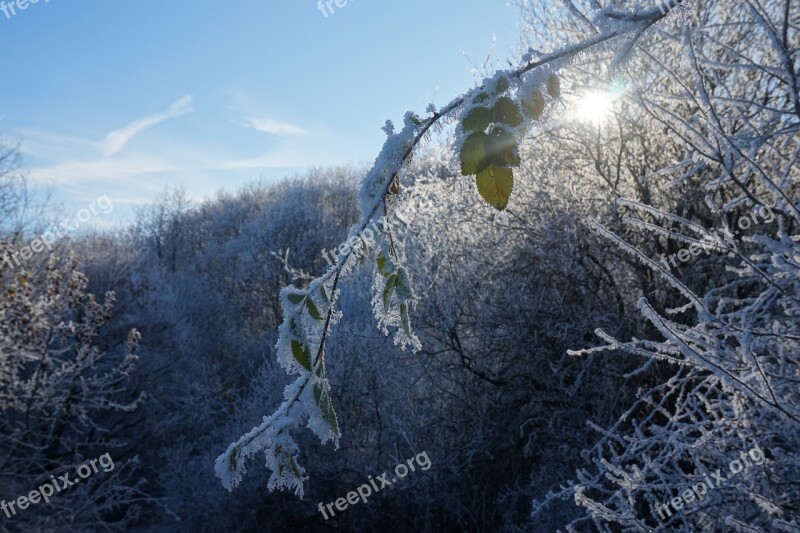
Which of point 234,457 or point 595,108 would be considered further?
point 595,108

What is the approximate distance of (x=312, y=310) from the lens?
0.73 metres

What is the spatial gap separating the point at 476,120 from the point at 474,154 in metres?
0.05

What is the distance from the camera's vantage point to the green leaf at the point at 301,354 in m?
0.72

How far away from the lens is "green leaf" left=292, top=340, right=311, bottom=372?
28.5 inches

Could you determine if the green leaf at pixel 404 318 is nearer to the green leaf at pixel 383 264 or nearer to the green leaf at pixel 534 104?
the green leaf at pixel 383 264

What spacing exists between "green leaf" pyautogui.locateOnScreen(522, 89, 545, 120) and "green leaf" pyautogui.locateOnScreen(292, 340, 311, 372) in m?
0.42

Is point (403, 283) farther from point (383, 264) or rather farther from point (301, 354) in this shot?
point (301, 354)

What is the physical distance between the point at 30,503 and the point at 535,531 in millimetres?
6296

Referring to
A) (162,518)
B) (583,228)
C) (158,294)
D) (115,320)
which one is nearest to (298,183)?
(158,294)

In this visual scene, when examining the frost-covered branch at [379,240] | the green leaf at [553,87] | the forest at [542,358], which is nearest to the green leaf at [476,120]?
the frost-covered branch at [379,240]

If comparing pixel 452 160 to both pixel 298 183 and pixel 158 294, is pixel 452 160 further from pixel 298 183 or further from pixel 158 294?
pixel 298 183

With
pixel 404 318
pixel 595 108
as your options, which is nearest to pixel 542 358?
pixel 595 108

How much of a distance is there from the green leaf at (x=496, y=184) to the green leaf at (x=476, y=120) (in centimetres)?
5

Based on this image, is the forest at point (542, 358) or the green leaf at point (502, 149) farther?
the forest at point (542, 358)
